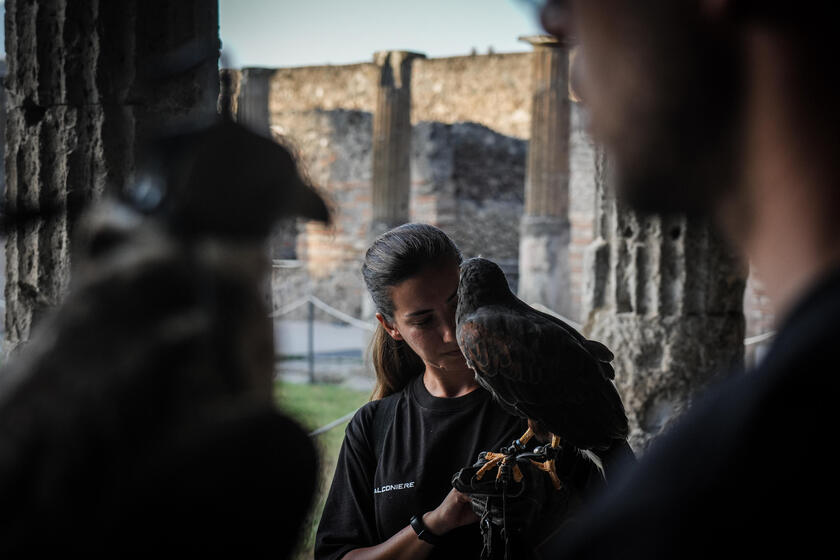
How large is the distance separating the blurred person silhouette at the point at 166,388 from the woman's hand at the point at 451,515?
114cm

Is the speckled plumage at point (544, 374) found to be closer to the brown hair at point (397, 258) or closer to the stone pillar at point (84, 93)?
the brown hair at point (397, 258)

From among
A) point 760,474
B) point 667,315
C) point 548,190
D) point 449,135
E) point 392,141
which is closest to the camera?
point 760,474

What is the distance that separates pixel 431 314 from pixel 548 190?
1066 centimetres

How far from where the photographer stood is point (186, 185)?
0.89 m

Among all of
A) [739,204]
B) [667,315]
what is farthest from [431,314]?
[667,315]

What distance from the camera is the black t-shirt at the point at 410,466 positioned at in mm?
2141

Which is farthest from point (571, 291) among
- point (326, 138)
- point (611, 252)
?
point (611, 252)

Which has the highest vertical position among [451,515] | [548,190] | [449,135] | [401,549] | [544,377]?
[449,135]

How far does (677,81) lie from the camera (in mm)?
789

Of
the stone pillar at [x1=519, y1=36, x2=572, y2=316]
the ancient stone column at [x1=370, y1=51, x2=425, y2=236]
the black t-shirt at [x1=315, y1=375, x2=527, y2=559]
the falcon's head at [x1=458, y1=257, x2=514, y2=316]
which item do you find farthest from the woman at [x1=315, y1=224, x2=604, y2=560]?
the stone pillar at [x1=519, y1=36, x2=572, y2=316]

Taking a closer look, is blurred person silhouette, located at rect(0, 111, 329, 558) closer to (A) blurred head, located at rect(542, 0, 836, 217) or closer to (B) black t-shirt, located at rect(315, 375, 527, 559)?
(A) blurred head, located at rect(542, 0, 836, 217)

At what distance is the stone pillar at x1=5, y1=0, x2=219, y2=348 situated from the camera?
2.29 meters

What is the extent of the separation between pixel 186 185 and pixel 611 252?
142 inches

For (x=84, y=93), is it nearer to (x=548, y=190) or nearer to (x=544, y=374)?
(x=544, y=374)
